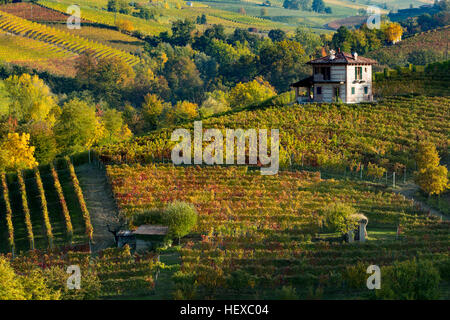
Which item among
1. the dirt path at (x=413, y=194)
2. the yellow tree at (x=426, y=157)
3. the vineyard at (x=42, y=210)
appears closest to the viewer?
the vineyard at (x=42, y=210)

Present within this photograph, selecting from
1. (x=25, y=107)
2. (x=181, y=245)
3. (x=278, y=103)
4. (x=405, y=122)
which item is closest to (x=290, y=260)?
(x=181, y=245)

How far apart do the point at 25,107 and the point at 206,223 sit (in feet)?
203

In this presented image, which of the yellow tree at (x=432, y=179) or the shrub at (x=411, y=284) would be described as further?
the yellow tree at (x=432, y=179)

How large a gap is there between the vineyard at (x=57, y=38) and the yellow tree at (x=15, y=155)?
95.7 metres

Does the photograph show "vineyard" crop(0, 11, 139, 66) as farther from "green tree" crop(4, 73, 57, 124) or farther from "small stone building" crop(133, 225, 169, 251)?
"small stone building" crop(133, 225, 169, 251)

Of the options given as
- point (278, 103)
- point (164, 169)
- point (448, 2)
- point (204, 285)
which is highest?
point (448, 2)

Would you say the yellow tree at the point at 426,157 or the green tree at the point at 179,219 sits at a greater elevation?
the yellow tree at the point at 426,157


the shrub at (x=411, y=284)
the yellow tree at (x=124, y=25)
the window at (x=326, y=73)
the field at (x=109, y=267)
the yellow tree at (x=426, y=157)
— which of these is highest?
the yellow tree at (x=124, y=25)

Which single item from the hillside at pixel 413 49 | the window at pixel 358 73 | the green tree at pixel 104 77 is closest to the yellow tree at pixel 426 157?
the window at pixel 358 73

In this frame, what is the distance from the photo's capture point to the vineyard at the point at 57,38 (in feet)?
516

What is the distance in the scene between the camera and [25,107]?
96.6m

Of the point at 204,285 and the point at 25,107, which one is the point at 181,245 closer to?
the point at 204,285

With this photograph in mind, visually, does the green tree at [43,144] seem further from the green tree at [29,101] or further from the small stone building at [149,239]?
the small stone building at [149,239]
